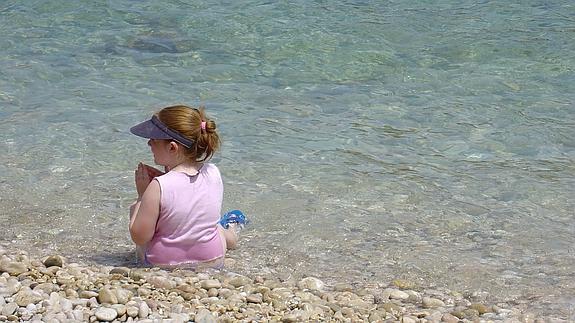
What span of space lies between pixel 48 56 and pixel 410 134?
4541 millimetres

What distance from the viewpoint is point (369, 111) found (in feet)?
29.7

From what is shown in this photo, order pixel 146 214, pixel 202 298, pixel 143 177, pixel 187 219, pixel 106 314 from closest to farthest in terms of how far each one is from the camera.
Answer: pixel 106 314, pixel 202 298, pixel 146 214, pixel 187 219, pixel 143 177

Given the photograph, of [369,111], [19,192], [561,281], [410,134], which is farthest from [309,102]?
[561,281]

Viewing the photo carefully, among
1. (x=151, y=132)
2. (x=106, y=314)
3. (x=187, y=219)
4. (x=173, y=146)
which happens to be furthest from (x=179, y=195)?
(x=106, y=314)

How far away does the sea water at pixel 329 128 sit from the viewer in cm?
622

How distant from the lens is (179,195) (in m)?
5.50

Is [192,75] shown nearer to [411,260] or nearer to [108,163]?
[108,163]

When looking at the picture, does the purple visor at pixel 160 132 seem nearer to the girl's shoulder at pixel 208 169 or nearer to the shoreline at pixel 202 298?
the girl's shoulder at pixel 208 169

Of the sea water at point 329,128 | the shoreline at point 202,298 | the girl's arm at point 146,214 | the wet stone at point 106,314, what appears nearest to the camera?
the wet stone at point 106,314

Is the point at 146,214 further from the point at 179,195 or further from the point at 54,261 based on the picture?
the point at 54,261

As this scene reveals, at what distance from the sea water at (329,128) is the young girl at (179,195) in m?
0.37

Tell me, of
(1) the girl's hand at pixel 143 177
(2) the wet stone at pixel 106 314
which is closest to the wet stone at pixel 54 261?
(1) the girl's hand at pixel 143 177

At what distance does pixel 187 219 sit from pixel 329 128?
3215mm

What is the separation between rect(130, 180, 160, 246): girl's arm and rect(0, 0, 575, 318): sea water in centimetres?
45
